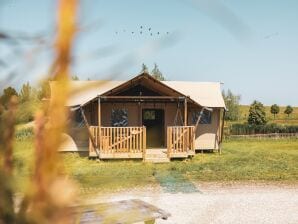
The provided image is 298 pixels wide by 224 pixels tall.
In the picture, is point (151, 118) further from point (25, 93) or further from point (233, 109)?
point (233, 109)

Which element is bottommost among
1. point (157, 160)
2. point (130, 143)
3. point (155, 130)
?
point (157, 160)

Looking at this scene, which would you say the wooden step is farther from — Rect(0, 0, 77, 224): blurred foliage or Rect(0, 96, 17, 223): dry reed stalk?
Rect(0, 0, 77, 224): blurred foliage

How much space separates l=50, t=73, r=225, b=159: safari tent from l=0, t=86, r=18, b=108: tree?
13.9 meters

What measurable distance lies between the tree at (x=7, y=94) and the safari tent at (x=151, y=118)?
13.9m

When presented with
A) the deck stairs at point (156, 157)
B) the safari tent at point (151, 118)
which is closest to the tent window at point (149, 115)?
the safari tent at point (151, 118)

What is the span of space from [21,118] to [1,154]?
0.09 meters

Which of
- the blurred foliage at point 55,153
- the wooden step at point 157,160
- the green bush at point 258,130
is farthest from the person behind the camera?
the green bush at point 258,130

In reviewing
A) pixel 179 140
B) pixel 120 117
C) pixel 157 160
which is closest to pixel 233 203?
pixel 157 160

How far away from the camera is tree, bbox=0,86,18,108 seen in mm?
564

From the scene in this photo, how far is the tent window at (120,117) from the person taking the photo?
18594 mm

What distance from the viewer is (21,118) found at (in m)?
0.59

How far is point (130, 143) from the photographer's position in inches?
649

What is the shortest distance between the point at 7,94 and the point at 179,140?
16538mm

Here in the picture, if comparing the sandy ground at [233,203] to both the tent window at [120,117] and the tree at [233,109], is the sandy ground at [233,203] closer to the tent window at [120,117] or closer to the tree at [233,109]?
the tent window at [120,117]
